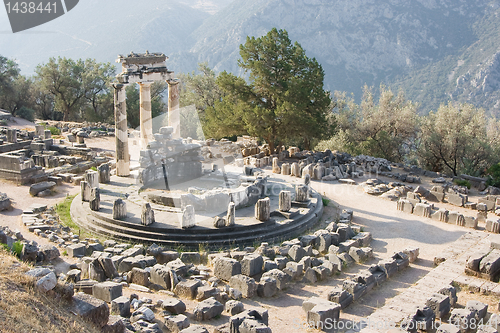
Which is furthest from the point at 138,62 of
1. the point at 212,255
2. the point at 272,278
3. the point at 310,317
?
the point at 310,317

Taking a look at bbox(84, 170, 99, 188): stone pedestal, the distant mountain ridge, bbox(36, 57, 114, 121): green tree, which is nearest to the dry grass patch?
bbox(84, 170, 99, 188): stone pedestal

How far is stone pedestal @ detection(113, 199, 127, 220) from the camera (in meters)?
15.3

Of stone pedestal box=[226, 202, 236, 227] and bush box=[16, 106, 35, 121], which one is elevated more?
bush box=[16, 106, 35, 121]

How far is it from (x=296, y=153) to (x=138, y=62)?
499 inches

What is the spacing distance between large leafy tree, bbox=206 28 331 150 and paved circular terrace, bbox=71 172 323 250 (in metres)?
10.4

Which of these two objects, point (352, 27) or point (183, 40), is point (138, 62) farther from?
point (183, 40)

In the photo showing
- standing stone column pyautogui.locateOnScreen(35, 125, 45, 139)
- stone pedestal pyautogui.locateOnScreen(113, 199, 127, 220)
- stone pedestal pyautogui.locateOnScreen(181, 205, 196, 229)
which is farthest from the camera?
standing stone column pyautogui.locateOnScreen(35, 125, 45, 139)

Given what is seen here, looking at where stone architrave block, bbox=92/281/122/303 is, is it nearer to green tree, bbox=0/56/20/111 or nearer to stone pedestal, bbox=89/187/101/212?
stone pedestal, bbox=89/187/101/212

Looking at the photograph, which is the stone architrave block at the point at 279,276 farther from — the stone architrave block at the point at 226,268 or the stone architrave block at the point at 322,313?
the stone architrave block at the point at 322,313

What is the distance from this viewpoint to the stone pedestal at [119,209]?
1529cm

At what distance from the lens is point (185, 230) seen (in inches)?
575

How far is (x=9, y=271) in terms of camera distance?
Result: 8.22 m

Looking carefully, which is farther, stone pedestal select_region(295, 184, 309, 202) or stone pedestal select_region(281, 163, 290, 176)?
stone pedestal select_region(281, 163, 290, 176)

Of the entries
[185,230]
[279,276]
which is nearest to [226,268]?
[279,276]
